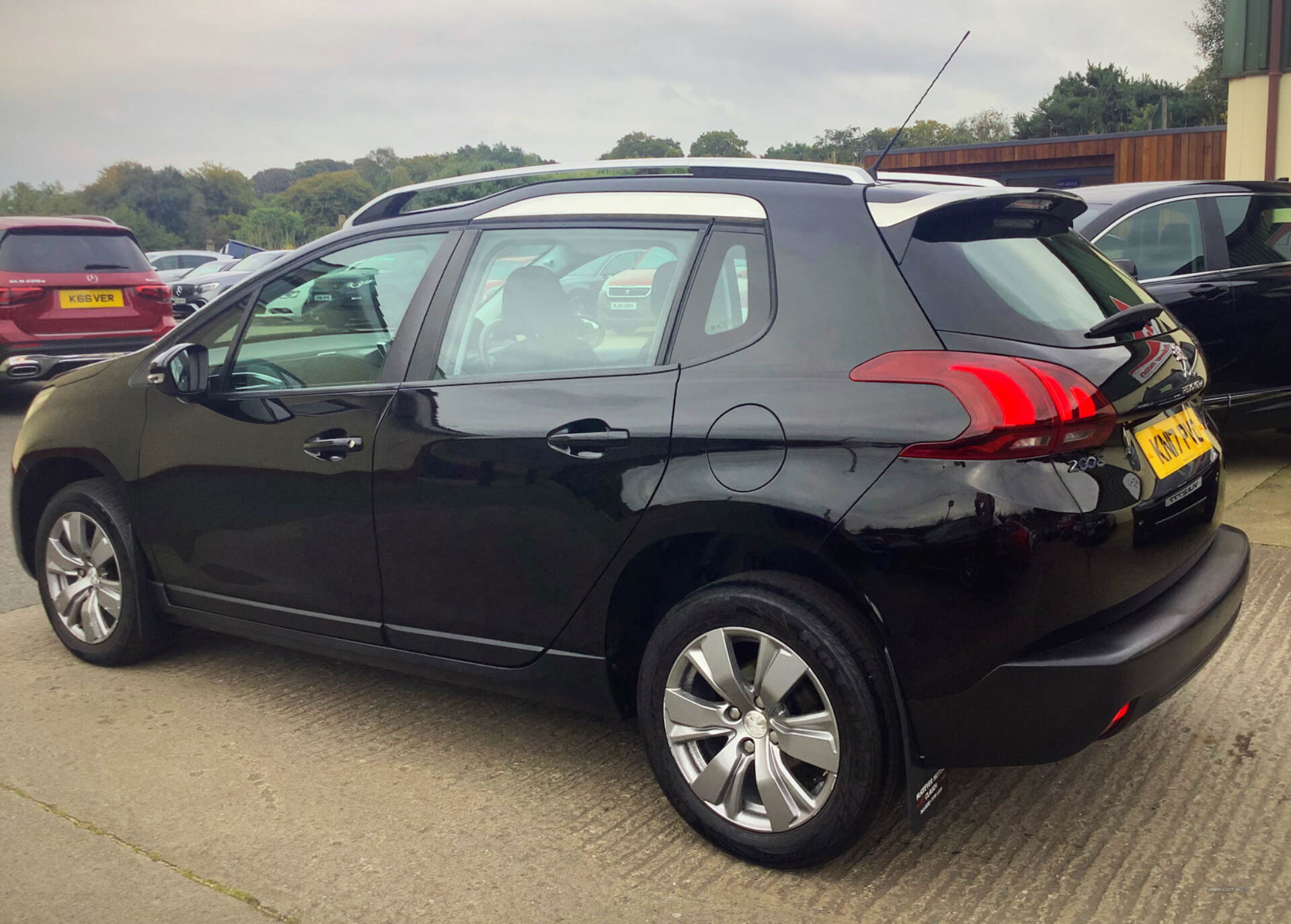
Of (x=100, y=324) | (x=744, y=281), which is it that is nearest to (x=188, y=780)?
(x=744, y=281)

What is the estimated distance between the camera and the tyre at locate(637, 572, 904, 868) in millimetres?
2549

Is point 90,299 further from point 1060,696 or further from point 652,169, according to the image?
point 1060,696

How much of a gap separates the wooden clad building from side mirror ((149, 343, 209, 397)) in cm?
2412

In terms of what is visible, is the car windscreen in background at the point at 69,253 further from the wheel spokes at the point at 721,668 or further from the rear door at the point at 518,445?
the wheel spokes at the point at 721,668

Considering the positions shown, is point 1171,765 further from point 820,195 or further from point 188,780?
point 188,780

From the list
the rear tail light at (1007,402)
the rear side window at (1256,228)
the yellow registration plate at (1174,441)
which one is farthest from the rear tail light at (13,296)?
the yellow registration plate at (1174,441)

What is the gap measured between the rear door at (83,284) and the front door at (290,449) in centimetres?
788

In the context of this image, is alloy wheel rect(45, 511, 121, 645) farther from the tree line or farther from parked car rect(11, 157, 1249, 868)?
the tree line

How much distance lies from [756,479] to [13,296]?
398 inches

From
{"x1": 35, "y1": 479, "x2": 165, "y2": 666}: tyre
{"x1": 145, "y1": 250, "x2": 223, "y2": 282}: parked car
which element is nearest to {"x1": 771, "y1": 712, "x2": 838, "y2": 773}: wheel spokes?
{"x1": 35, "y1": 479, "x2": 165, "y2": 666}: tyre

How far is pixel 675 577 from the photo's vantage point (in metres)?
2.95

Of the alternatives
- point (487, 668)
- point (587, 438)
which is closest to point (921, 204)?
point (587, 438)

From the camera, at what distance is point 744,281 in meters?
2.83

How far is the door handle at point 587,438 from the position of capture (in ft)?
9.37
